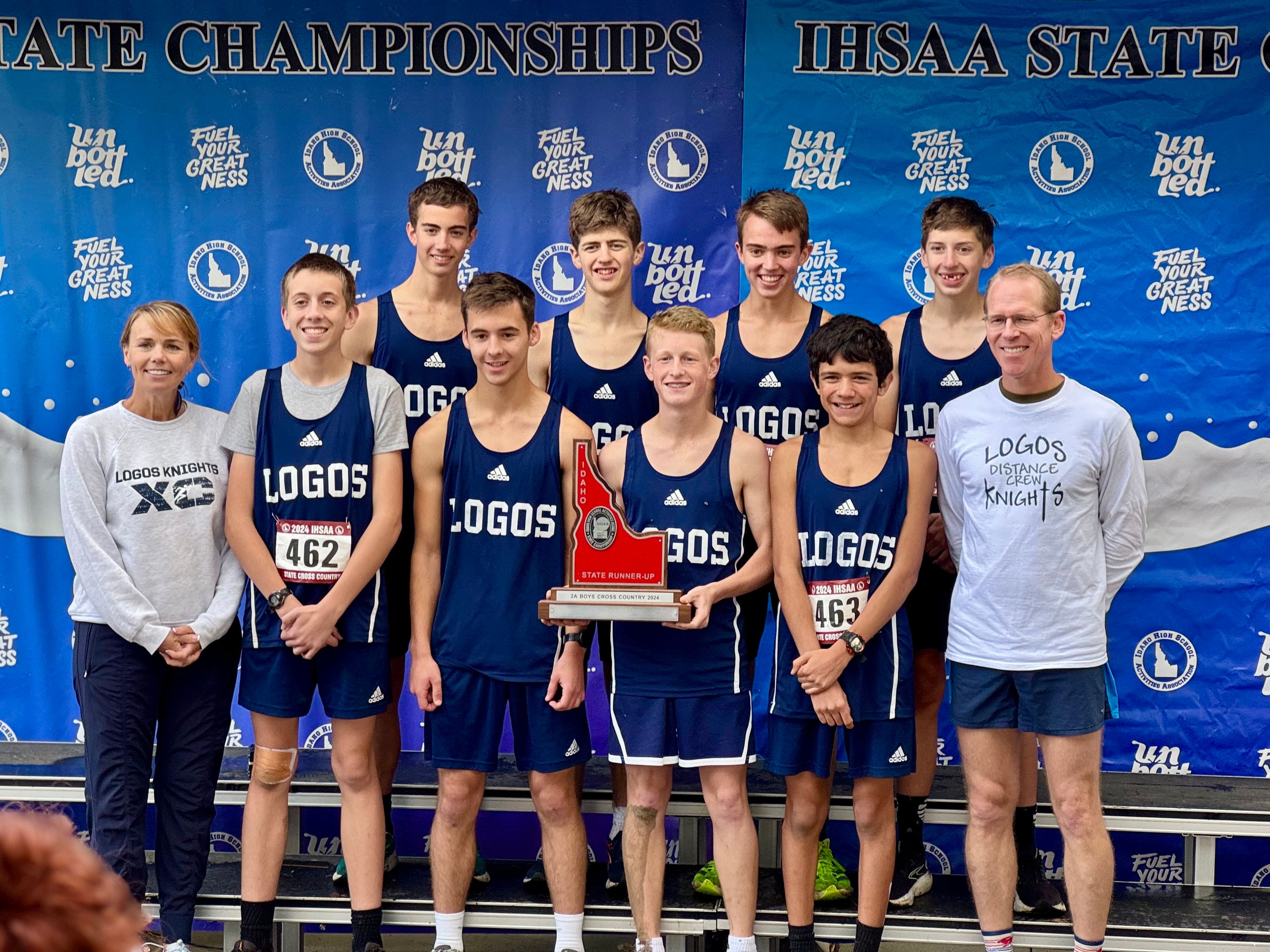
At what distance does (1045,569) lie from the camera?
11.5 feet

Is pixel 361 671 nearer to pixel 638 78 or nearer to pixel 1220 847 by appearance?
pixel 638 78

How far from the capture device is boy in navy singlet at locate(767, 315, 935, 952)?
3576 millimetres

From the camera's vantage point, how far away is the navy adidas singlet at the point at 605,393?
4.01 m

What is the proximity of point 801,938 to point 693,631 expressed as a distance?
0.96 meters

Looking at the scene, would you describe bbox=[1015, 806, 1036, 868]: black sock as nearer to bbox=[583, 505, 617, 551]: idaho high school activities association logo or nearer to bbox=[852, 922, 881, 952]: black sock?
bbox=[852, 922, 881, 952]: black sock

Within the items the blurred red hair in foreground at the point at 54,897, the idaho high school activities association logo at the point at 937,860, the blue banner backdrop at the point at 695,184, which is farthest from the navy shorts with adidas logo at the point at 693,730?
the blurred red hair in foreground at the point at 54,897

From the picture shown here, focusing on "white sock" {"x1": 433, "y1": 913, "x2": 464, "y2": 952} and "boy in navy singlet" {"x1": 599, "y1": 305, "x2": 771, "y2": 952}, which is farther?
"white sock" {"x1": 433, "y1": 913, "x2": 464, "y2": 952}

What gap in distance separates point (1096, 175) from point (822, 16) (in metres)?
1.14

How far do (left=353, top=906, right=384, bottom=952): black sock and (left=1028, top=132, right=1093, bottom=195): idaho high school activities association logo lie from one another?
3392 millimetres

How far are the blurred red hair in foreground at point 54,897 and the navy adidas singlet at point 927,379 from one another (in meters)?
3.09

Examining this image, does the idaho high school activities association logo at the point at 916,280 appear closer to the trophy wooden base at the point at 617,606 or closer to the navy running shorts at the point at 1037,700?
the navy running shorts at the point at 1037,700

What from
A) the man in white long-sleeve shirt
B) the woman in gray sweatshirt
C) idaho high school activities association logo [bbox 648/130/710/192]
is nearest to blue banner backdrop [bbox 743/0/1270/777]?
idaho high school activities association logo [bbox 648/130/710/192]

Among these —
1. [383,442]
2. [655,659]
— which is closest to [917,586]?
[655,659]

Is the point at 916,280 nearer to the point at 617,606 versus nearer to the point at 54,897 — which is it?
the point at 617,606
